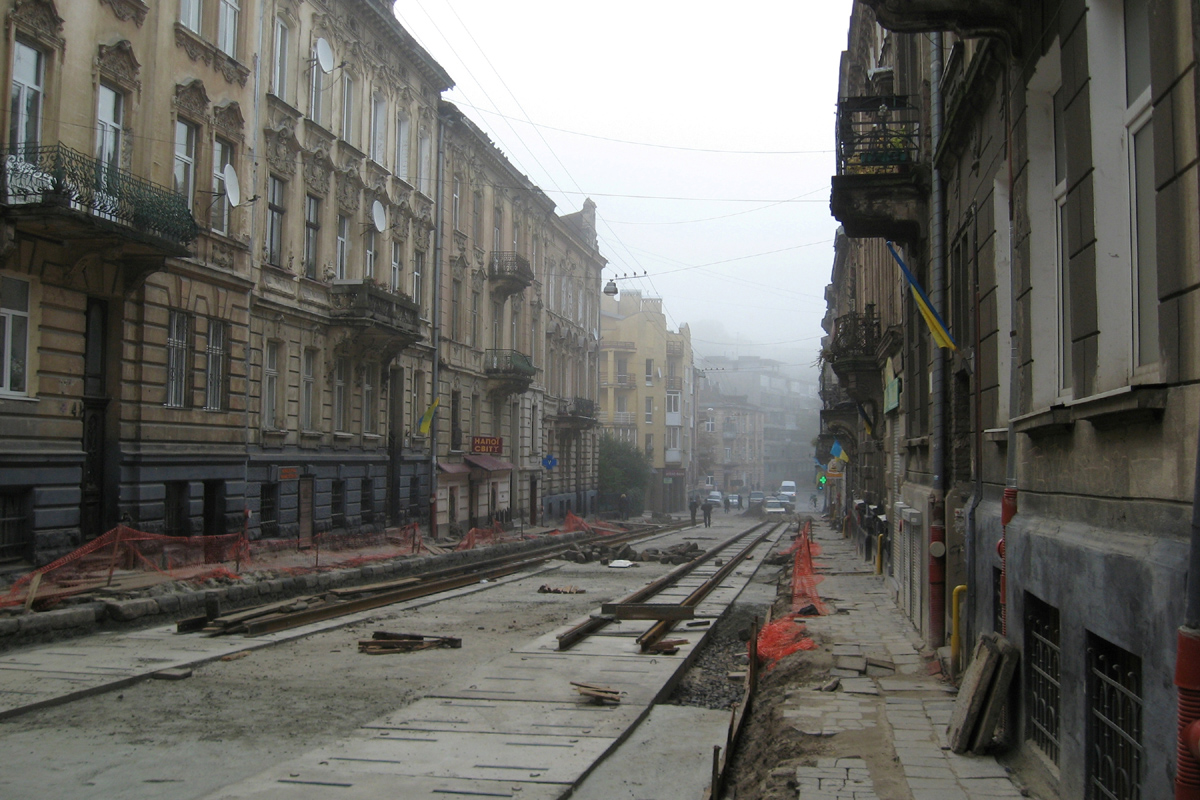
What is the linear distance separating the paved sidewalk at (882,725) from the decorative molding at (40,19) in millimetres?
15630

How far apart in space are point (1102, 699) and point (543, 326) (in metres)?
Result: 43.8

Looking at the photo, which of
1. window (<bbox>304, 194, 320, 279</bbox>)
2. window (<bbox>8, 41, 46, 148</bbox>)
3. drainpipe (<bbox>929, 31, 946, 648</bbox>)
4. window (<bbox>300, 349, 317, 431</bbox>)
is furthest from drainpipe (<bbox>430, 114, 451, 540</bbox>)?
drainpipe (<bbox>929, 31, 946, 648</bbox>)

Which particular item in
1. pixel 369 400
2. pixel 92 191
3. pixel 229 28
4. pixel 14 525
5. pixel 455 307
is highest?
pixel 229 28

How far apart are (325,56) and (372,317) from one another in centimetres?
724

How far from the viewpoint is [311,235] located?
89.0 feet

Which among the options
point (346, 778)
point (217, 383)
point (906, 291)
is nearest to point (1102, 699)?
point (346, 778)

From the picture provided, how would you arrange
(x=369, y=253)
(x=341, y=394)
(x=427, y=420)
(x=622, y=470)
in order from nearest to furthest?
1. (x=341, y=394)
2. (x=369, y=253)
3. (x=427, y=420)
4. (x=622, y=470)

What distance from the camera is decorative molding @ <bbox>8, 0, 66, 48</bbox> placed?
16312mm

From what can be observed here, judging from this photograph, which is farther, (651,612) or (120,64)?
(120,64)

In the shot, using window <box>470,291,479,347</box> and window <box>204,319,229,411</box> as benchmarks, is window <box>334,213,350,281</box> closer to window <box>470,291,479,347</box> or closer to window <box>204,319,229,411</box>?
window <box>204,319,229,411</box>

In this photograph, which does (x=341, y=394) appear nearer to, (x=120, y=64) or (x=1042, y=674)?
(x=120, y=64)

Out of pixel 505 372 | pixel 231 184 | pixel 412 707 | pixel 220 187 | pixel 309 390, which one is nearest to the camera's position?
pixel 412 707

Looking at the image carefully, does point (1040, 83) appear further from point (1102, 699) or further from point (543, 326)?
point (543, 326)

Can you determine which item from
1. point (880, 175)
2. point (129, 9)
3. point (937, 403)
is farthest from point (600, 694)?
point (129, 9)
